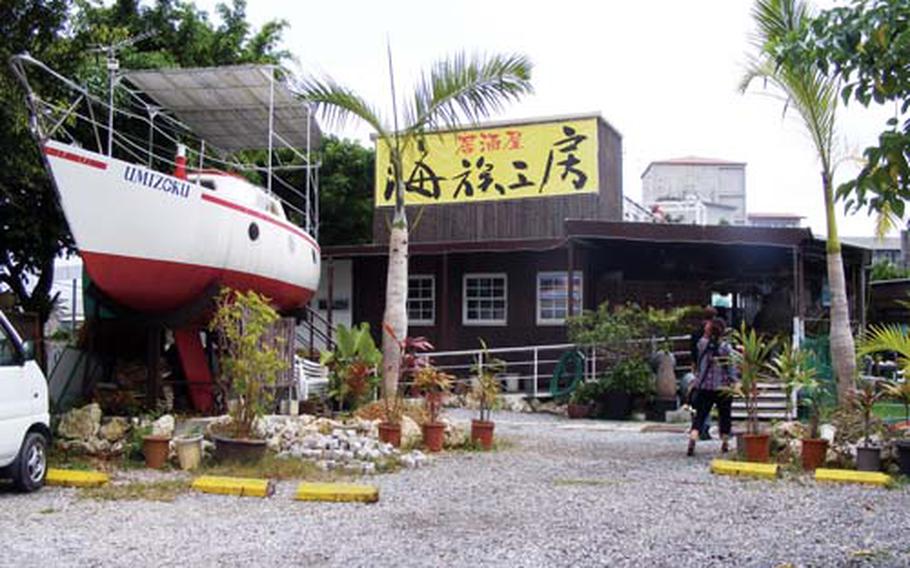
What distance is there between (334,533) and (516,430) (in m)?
7.32

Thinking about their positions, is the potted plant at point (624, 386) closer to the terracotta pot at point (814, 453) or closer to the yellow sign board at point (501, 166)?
the terracotta pot at point (814, 453)

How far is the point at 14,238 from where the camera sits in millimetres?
19594

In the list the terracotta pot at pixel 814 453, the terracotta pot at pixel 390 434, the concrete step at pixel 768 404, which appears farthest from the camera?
the concrete step at pixel 768 404

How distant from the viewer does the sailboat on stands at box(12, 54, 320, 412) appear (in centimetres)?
1070

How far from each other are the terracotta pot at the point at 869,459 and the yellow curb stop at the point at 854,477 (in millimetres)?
181

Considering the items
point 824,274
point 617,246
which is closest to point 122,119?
point 617,246

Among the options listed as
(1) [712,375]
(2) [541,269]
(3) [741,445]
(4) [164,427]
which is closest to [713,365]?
(1) [712,375]

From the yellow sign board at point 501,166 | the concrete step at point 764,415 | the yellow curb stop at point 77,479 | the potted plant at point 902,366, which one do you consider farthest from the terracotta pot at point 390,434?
the yellow sign board at point 501,166

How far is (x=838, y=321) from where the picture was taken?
11.0 m

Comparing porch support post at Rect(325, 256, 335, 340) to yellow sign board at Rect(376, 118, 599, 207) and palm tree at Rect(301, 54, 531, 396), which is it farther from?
palm tree at Rect(301, 54, 531, 396)

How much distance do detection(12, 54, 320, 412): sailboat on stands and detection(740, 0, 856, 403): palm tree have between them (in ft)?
22.2

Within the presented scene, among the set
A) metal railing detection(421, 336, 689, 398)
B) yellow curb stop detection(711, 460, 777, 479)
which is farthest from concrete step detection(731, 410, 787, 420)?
yellow curb stop detection(711, 460, 777, 479)

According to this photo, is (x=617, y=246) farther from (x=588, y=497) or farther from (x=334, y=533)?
(x=334, y=533)

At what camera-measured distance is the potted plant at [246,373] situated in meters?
9.27
